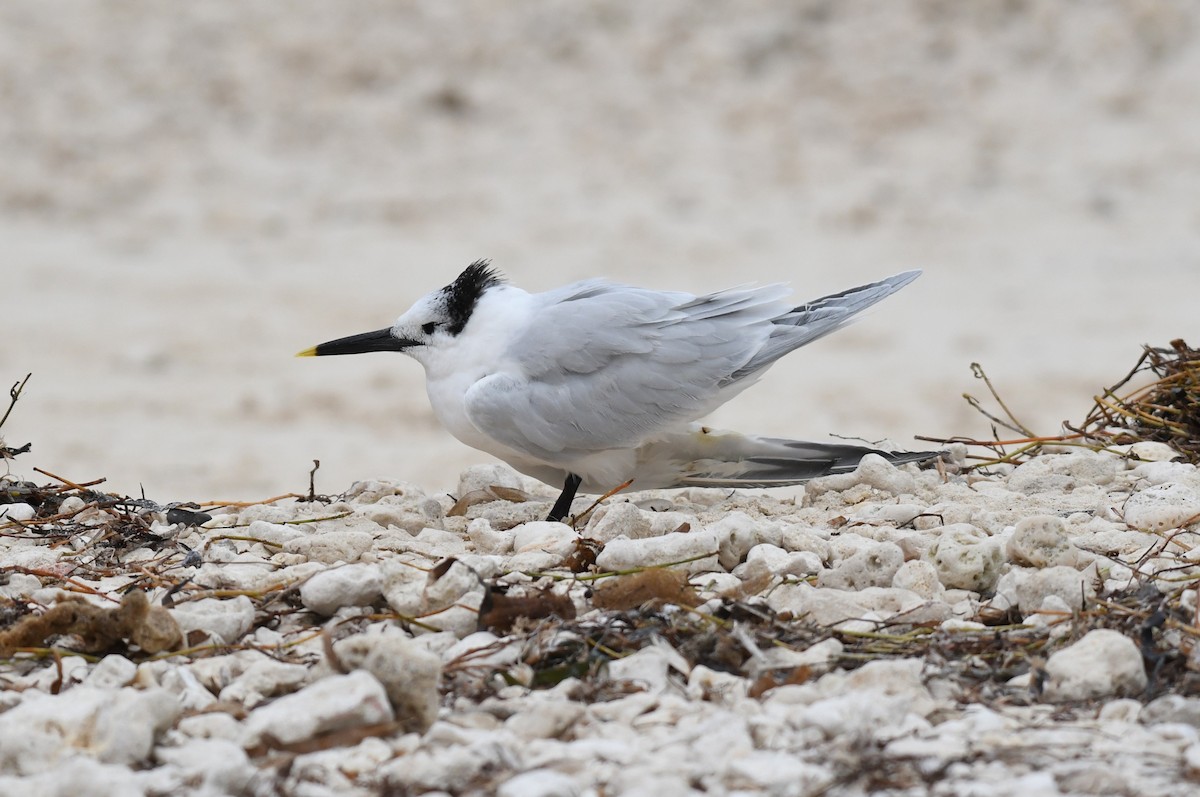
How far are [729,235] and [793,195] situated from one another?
2.61 feet

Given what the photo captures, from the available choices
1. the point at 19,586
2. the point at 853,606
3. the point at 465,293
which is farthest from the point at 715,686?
the point at 465,293

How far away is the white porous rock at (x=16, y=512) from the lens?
3539mm

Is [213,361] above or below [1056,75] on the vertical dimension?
below

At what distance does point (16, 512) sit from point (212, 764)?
5.72ft

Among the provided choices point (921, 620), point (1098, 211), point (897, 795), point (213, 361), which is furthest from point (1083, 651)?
point (1098, 211)

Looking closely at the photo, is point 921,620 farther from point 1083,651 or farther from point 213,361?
point 213,361

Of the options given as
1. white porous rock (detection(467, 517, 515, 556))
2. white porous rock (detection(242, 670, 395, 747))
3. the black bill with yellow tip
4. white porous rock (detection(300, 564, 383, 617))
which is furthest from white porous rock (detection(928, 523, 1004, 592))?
the black bill with yellow tip

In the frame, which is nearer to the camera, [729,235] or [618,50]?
[729,235]

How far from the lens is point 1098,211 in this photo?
10.7 meters

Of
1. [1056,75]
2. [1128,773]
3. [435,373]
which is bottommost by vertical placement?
[1128,773]

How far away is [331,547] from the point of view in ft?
10.3

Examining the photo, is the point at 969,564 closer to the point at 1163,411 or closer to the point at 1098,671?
the point at 1098,671

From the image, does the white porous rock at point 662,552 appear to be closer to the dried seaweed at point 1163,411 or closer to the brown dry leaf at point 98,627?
the brown dry leaf at point 98,627

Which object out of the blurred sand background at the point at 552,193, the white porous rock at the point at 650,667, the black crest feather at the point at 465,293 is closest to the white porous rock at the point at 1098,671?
the white porous rock at the point at 650,667
